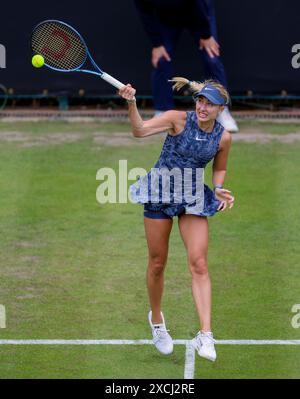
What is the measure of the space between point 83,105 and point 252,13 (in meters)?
2.79

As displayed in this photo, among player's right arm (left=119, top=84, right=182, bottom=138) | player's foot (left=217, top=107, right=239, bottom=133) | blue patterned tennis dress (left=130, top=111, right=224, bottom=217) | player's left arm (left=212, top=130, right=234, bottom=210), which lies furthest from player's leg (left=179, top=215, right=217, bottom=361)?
player's foot (left=217, top=107, right=239, bottom=133)

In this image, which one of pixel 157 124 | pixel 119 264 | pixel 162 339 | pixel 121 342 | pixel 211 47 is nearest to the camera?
pixel 157 124

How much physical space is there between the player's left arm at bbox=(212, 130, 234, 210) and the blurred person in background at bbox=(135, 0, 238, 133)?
6.31 m

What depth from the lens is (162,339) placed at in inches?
354

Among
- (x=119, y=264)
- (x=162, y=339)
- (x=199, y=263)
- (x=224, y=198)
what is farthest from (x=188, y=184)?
(x=119, y=264)

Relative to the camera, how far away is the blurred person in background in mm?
15117

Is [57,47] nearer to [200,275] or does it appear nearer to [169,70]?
[200,275]

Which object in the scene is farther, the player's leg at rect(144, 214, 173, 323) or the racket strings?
the racket strings

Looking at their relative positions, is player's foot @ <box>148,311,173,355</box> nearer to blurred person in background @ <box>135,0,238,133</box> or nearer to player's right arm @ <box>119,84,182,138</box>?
player's right arm @ <box>119,84,182,138</box>

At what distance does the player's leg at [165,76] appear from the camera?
15453 millimetres

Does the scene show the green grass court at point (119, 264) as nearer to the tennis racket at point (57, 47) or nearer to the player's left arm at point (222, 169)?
the player's left arm at point (222, 169)

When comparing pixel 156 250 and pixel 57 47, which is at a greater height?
pixel 57 47

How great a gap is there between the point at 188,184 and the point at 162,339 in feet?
4.01
